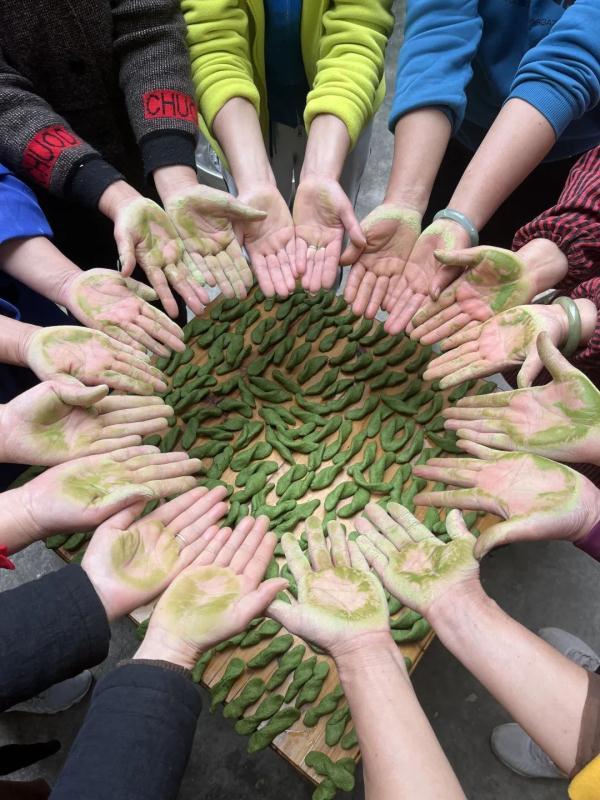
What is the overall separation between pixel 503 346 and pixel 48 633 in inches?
39.0

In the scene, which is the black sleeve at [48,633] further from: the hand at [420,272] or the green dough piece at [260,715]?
the hand at [420,272]

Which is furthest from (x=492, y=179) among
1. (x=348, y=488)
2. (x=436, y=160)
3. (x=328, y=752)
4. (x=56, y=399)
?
(x=328, y=752)

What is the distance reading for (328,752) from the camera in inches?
39.1

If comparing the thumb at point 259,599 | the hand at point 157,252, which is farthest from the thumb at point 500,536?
the hand at point 157,252

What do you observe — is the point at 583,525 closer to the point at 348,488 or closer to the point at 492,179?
the point at 348,488

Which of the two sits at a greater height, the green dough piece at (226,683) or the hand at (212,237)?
the hand at (212,237)

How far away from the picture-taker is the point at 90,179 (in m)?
1.27

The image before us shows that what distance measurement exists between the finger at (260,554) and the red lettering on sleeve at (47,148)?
892 millimetres

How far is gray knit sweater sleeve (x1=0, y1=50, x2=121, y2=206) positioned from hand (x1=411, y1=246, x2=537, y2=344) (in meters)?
0.78

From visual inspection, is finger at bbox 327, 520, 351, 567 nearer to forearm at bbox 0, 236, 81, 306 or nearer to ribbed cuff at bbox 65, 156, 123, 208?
forearm at bbox 0, 236, 81, 306

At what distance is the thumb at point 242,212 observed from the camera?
1323 mm

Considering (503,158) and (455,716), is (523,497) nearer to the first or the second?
(503,158)

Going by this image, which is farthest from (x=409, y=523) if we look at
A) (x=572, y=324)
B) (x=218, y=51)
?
(x=218, y=51)

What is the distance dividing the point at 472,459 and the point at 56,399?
0.80 m
